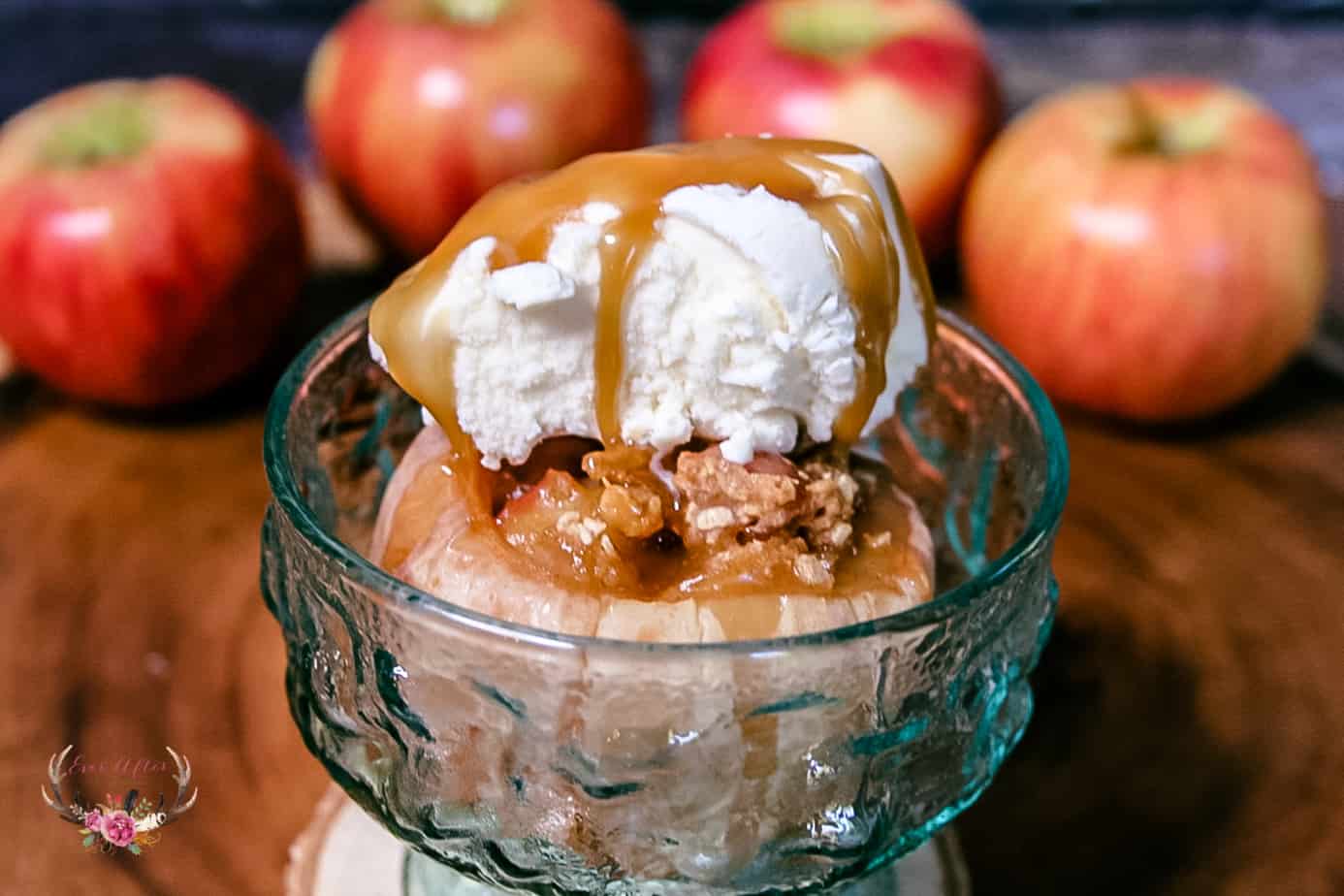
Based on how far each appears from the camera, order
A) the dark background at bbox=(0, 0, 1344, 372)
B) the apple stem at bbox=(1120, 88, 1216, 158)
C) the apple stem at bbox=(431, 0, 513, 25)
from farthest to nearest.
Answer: the dark background at bbox=(0, 0, 1344, 372), the apple stem at bbox=(431, 0, 513, 25), the apple stem at bbox=(1120, 88, 1216, 158)

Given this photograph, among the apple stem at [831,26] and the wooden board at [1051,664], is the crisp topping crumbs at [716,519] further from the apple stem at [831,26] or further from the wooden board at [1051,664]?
the apple stem at [831,26]

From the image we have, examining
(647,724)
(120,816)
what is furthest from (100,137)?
(647,724)

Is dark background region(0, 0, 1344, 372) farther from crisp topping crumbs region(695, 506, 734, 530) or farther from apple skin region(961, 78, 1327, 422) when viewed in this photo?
crisp topping crumbs region(695, 506, 734, 530)

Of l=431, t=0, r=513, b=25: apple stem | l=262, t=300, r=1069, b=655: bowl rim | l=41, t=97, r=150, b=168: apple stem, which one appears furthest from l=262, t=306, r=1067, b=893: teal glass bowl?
l=431, t=0, r=513, b=25: apple stem

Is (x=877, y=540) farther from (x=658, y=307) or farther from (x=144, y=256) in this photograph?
(x=144, y=256)

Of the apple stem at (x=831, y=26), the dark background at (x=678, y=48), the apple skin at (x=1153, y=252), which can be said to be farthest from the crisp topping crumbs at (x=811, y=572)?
the dark background at (x=678, y=48)

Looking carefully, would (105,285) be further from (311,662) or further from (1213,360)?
(1213,360)
